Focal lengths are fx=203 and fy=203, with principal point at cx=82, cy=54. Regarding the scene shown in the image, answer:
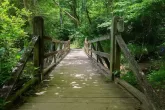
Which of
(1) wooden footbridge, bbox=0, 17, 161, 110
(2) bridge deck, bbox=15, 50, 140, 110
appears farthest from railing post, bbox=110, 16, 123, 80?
(2) bridge deck, bbox=15, 50, 140, 110

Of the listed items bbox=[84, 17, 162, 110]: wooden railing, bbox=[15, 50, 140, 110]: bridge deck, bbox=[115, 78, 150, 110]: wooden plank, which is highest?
bbox=[84, 17, 162, 110]: wooden railing

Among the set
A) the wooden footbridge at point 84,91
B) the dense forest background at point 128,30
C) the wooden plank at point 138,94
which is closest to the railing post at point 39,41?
the wooden footbridge at point 84,91

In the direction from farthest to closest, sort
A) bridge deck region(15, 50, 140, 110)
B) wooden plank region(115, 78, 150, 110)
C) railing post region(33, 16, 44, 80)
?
1. railing post region(33, 16, 44, 80)
2. bridge deck region(15, 50, 140, 110)
3. wooden plank region(115, 78, 150, 110)

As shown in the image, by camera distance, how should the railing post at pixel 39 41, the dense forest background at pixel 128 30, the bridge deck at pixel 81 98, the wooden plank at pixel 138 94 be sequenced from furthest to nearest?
1. the railing post at pixel 39 41
2. the dense forest background at pixel 128 30
3. the bridge deck at pixel 81 98
4. the wooden plank at pixel 138 94

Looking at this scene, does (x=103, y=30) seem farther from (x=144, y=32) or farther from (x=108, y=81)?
(x=108, y=81)

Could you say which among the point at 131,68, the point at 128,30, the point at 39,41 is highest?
the point at 128,30

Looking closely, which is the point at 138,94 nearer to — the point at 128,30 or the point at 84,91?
the point at 84,91

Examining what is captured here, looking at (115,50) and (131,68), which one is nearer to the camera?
(131,68)

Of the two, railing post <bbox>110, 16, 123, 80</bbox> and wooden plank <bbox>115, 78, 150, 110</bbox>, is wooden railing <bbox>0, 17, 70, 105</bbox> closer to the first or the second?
railing post <bbox>110, 16, 123, 80</bbox>

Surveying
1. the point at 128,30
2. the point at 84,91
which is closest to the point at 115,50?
the point at 84,91

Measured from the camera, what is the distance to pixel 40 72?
4.70m

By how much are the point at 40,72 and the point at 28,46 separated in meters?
1.03

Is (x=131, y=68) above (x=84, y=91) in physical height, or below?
above

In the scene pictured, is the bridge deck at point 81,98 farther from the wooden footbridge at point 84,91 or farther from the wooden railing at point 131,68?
the wooden railing at point 131,68
